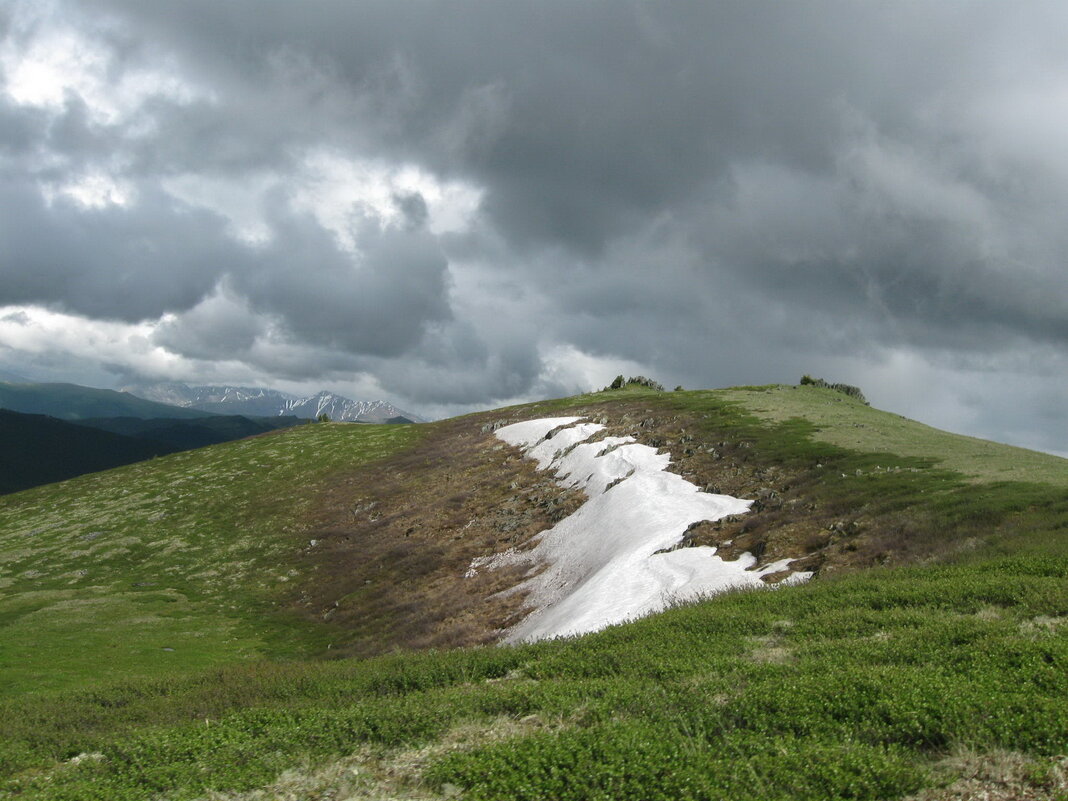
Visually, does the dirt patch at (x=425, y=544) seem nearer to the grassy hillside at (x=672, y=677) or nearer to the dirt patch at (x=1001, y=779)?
the grassy hillside at (x=672, y=677)

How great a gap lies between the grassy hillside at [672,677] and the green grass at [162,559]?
0.58 metres

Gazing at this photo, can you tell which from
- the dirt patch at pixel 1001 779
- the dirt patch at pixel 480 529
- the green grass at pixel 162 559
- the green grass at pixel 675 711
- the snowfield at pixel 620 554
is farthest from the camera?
the green grass at pixel 162 559

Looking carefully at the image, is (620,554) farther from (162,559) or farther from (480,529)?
(162,559)

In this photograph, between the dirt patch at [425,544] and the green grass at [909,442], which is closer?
the green grass at [909,442]

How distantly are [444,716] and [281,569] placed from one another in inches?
2070

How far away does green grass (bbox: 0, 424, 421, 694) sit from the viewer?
38750 millimetres

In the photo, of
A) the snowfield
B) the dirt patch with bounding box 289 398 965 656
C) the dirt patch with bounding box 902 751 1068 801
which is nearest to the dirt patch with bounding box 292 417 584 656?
the dirt patch with bounding box 289 398 965 656

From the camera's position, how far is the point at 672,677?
1318cm

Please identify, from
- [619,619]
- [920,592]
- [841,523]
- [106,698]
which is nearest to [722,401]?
[841,523]

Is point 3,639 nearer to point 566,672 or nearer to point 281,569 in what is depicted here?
point 281,569

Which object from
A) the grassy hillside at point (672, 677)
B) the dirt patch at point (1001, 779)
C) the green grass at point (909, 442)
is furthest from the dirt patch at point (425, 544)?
the dirt patch at point (1001, 779)

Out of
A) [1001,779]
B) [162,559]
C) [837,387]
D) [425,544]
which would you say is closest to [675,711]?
[1001,779]

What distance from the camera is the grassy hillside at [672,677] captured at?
361 inches

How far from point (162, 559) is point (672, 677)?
66.7m
